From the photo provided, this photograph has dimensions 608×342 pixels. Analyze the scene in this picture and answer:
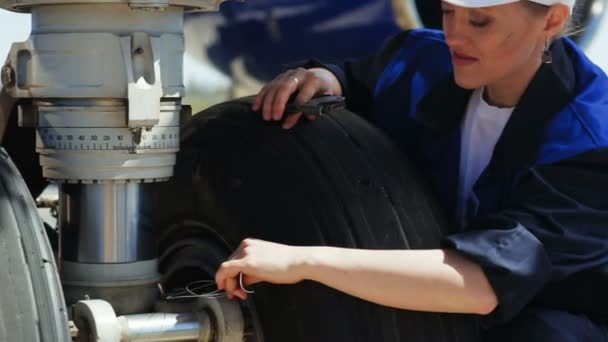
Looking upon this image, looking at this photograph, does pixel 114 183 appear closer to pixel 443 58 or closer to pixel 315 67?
pixel 315 67

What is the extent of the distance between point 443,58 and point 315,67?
0.57ft

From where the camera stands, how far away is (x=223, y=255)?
1476 mm

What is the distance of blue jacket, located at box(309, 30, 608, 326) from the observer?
1290 millimetres

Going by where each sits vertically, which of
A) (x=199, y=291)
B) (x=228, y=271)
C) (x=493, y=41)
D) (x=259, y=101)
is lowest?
(x=199, y=291)

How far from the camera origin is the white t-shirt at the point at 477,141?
1488mm

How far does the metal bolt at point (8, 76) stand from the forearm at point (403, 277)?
14.5 inches

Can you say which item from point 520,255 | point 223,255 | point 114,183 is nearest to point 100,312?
point 114,183

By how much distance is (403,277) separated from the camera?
126 centimetres

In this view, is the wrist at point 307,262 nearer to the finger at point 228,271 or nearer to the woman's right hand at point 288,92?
the finger at point 228,271

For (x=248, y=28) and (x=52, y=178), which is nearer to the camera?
(x=52, y=178)

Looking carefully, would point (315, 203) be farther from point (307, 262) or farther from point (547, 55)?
point (547, 55)

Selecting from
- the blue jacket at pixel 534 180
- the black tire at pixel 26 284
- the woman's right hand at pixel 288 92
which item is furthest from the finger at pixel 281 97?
the black tire at pixel 26 284

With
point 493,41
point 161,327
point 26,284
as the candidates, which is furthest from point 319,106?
point 26,284

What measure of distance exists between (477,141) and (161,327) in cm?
48
